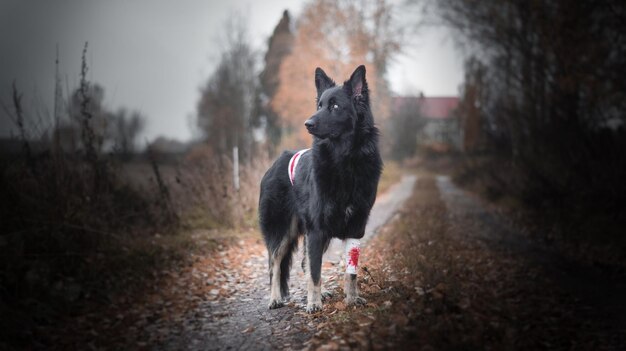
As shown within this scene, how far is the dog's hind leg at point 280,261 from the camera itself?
16.1ft

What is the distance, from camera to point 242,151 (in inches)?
486

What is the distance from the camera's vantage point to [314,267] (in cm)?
430

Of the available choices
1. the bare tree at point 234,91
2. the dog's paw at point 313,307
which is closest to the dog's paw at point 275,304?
the dog's paw at point 313,307

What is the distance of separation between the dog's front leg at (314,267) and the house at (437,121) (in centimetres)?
2676

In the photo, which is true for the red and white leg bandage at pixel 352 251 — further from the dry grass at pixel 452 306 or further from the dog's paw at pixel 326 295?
the dog's paw at pixel 326 295

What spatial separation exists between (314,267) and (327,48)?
16.0 metres

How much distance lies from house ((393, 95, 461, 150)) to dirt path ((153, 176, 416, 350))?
25385mm

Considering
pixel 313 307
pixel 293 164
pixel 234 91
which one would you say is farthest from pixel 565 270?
pixel 234 91

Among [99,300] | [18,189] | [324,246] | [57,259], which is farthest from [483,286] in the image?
[18,189]

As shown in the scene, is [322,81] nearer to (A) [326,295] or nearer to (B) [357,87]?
(B) [357,87]

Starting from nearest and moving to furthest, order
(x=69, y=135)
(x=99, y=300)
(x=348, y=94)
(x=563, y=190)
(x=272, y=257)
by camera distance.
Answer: (x=348, y=94), (x=272, y=257), (x=99, y=300), (x=69, y=135), (x=563, y=190)

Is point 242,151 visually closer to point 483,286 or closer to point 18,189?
point 18,189

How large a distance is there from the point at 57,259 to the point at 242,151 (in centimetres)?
681

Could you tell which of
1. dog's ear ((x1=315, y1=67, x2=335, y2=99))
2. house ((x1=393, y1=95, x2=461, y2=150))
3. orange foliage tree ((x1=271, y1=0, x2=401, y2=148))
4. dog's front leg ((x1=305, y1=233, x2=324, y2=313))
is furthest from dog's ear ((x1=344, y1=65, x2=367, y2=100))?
house ((x1=393, y1=95, x2=461, y2=150))
